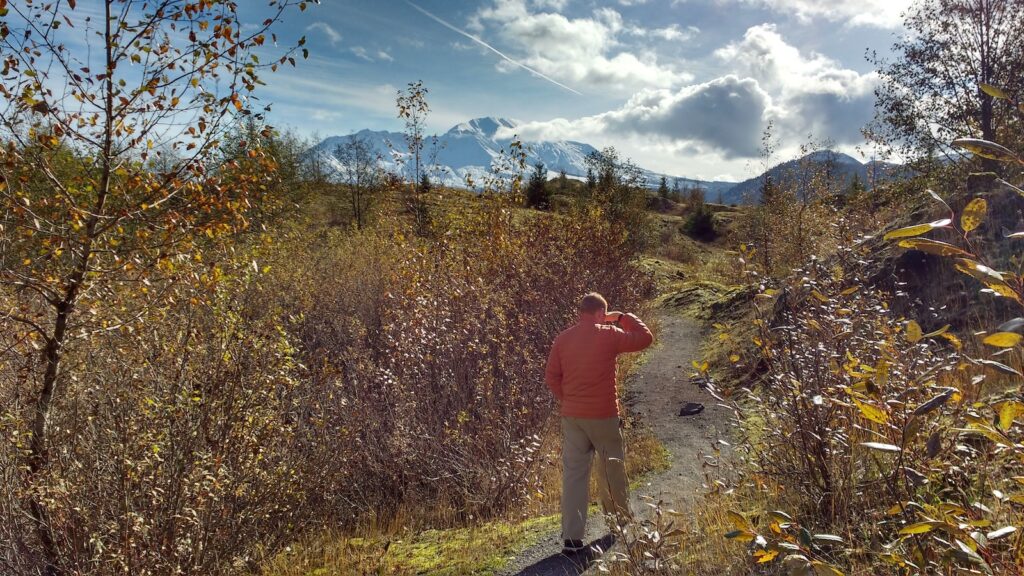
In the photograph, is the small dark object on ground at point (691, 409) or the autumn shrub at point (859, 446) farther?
the small dark object on ground at point (691, 409)

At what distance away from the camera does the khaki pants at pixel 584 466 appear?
5.08m

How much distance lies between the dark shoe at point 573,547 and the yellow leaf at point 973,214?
4.37m

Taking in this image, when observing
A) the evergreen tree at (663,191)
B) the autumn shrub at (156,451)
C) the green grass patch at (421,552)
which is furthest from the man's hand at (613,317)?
the evergreen tree at (663,191)

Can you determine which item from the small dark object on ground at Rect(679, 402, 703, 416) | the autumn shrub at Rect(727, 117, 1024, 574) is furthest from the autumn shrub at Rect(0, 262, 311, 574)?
the small dark object on ground at Rect(679, 402, 703, 416)

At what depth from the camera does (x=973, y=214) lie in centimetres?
135

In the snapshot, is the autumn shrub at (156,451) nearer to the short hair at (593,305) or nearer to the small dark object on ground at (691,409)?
the short hair at (593,305)

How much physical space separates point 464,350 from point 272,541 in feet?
11.5

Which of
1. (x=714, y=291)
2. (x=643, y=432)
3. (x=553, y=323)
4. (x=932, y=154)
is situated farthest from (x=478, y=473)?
(x=932, y=154)

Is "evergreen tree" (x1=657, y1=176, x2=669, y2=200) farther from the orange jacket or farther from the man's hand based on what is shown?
the orange jacket

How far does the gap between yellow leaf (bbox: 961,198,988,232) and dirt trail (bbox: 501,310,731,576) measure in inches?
94.1

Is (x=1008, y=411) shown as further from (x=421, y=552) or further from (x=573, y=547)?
(x=421, y=552)

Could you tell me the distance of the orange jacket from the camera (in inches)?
198

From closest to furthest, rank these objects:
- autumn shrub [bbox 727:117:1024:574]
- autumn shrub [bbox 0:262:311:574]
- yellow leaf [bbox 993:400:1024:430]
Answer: yellow leaf [bbox 993:400:1024:430], autumn shrub [bbox 727:117:1024:574], autumn shrub [bbox 0:262:311:574]

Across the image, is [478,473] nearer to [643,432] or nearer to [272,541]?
[272,541]
